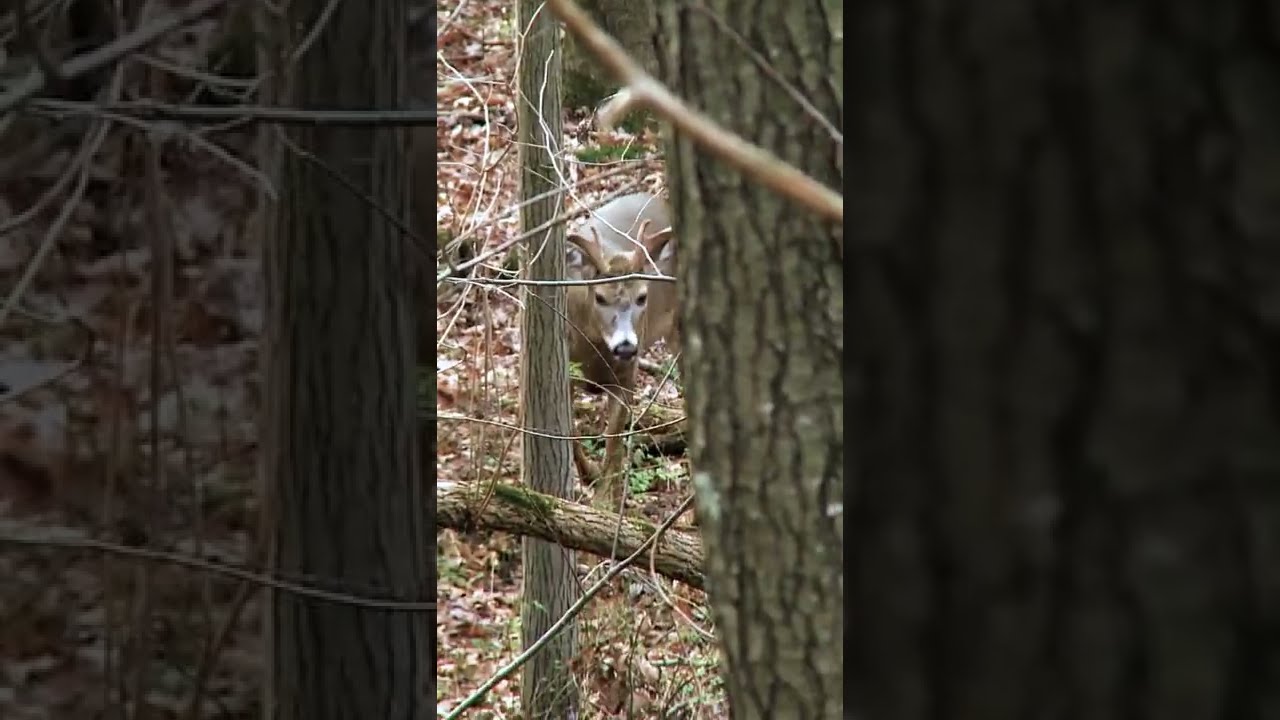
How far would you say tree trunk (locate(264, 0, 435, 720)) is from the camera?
0.55 meters

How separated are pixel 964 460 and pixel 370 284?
0.38 meters

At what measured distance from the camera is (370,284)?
1.82 feet

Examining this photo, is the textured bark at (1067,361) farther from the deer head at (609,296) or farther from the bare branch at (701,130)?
the deer head at (609,296)

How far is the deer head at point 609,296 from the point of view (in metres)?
3.91

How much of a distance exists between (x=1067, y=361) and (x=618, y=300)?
409cm

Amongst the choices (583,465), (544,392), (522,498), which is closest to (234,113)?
(522,498)

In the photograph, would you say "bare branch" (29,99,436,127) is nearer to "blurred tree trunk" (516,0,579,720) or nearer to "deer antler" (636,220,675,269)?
"blurred tree trunk" (516,0,579,720)

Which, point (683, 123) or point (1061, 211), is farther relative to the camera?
point (683, 123)

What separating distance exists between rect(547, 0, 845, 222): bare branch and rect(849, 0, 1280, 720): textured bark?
0.09 m

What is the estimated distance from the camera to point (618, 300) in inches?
169

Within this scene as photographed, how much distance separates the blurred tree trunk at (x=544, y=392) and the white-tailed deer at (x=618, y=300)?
0.59 ft

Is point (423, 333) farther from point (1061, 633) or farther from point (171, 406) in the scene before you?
point (1061, 633)

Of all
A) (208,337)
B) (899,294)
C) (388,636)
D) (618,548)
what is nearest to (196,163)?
(208,337)

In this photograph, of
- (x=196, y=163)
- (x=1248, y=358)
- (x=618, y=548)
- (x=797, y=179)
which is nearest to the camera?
(x=1248, y=358)
